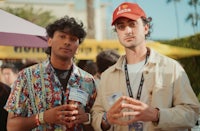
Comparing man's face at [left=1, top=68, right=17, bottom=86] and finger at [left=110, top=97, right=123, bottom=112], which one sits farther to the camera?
man's face at [left=1, top=68, right=17, bottom=86]

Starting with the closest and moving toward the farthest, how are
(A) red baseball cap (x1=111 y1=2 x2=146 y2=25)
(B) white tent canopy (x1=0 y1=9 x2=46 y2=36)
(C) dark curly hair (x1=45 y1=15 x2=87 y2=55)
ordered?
(A) red baseball cap (x1=111 y1=2 x2=146 y2=25)
(C) dark curly hair (x1=45 y1=15 x2=87 y2=55)
(B) white tent canopy (x1=0 y1=9 x2=46 y2=36)

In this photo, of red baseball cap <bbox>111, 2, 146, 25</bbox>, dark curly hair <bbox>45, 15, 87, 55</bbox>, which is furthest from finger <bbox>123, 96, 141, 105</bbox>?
dark curly hair <bbox>45, 15, 87, 55</bbox>

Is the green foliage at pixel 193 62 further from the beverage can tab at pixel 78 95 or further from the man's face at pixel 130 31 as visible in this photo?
the man's face at pixel 130 31

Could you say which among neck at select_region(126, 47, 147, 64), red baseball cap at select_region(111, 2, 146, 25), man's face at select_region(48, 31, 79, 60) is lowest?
neck at select_region(126, 47, 147, 64)

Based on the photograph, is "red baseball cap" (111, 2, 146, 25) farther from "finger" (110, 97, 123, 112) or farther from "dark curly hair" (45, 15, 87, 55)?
"finger" (110, 97, 123, 112)

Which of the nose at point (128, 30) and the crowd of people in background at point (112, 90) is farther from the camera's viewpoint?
the nose at point (128, 30)

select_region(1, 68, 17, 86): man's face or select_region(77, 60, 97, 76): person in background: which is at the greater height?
select_region(77, 60, 97, 76): person in background

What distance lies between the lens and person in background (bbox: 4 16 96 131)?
2.84m

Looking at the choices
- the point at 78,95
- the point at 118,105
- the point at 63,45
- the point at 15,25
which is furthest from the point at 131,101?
the point at 15,25

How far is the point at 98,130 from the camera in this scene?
2.77 metres

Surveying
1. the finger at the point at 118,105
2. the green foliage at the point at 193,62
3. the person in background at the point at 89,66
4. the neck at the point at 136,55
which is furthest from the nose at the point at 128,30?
the green foliage at the point at 193,62

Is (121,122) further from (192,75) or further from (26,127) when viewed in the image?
→ (192,75)

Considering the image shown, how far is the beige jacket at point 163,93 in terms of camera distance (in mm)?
2496

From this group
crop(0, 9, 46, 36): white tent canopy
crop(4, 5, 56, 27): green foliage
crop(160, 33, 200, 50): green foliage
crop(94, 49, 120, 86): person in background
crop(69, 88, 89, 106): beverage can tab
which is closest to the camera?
crop(69, 88, 89, 106): beverage can tab
